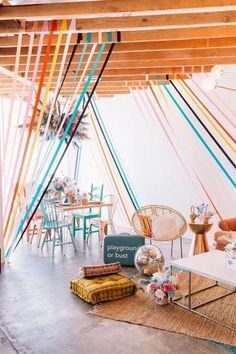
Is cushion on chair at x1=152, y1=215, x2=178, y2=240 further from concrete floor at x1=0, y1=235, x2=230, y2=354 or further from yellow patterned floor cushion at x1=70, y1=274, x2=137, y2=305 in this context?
concrete floor at x1=0, y1=235, x2=230, y2=354

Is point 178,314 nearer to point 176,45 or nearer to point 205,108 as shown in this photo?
point 176,45

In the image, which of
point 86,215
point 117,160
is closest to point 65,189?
point 86,215

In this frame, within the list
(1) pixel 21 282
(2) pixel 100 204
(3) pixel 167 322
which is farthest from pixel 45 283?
(2) pixel 100 204

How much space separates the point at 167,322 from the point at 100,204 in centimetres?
327

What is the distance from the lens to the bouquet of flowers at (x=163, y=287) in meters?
3.82

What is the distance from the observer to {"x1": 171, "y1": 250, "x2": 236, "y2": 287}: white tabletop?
345 centimetres

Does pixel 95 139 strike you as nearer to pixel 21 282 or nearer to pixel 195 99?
pixel 195 99

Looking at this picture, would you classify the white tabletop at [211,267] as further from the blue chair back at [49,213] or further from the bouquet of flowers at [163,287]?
the blue chair back at [49,213]

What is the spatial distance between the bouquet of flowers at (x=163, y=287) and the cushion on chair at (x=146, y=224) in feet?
4.38

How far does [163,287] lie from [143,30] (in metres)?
2.72

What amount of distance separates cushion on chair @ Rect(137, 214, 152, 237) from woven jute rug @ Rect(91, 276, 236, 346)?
120cm

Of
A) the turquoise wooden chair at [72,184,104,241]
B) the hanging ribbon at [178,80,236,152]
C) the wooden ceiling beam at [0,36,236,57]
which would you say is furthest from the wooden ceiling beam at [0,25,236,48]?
the turquoise wooden chair at [72,184,104,241]

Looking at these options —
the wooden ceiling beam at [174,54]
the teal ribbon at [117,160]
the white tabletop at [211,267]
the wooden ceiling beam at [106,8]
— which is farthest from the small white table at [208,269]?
the teal ribbon at [117,160]

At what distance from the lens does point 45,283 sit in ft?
14.7
